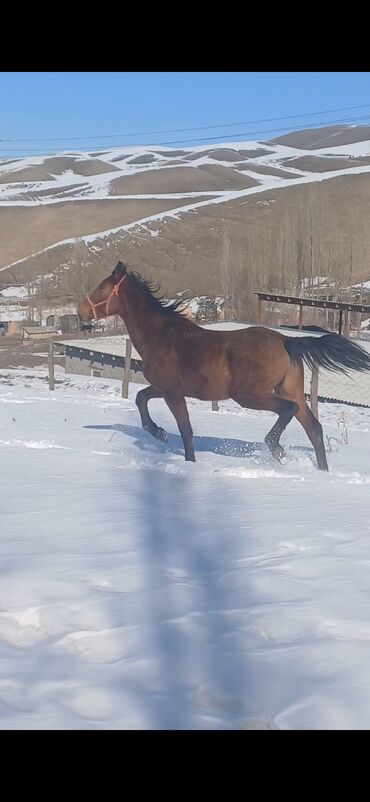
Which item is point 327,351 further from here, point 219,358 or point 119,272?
point 119,272

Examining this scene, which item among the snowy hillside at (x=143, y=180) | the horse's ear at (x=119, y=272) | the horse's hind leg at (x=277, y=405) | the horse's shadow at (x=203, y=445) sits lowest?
the horse's shadow at (x=203, y=445)

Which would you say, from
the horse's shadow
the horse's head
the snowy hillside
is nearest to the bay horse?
the horse's head

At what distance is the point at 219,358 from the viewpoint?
25.2 feet

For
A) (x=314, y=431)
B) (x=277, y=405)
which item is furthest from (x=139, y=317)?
(x=314, y=431)

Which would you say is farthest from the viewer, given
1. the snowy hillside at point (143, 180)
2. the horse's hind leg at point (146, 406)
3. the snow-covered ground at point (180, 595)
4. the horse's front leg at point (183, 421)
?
the snowy hillside at point (143, 180)

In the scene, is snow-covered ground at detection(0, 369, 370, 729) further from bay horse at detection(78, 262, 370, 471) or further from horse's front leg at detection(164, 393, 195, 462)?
bay horse at detection(78, 262, 370, 471)

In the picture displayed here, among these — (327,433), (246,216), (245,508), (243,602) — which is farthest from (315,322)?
(246,216)

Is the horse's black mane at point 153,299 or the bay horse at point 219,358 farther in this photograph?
the horse's black mane at point 153,299

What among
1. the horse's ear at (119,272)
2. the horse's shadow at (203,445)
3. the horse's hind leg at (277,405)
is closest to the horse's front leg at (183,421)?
the horse's shadow at (203,445)

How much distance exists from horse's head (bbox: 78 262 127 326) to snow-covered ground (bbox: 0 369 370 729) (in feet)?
5.03

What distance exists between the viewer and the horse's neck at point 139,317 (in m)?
7.98

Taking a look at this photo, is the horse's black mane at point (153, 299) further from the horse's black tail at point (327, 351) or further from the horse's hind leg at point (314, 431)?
the horse's hind leg at point (314, 431)

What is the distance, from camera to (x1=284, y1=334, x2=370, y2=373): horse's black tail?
7488mm

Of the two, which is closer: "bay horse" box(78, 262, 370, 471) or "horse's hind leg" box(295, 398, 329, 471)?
"bay horse" box(78, 262, 370, 471)
